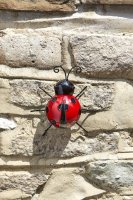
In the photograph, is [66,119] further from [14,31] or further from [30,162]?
[14,31]

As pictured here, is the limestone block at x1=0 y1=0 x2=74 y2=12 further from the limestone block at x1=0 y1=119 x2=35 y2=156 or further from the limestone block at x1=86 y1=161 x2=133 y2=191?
the limestone block at x1=86 y1=161 x2=133 y2=191

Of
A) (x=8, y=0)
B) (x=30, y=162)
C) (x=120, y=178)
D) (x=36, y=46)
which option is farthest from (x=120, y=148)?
(x=8, y=0)

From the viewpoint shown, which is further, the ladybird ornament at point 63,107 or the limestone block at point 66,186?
the limestone block at point 66,186

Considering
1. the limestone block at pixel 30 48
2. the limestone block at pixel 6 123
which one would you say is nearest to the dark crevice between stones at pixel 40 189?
the limestone block at pixel 6 123

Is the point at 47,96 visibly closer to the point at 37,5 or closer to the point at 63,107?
Answer: the point at 63,107

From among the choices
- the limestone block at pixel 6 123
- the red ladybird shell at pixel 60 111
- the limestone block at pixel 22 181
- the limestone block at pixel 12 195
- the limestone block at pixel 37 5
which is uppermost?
the limestone block at pixel 37 5

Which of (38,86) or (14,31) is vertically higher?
(14,31)

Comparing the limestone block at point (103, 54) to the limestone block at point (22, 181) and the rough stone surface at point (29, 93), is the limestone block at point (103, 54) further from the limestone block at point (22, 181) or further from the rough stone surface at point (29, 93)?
the limestone block at point (22, 181)
